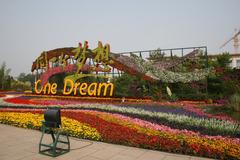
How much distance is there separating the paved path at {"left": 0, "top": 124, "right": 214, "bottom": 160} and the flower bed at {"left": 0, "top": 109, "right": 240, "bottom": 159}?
192 mm

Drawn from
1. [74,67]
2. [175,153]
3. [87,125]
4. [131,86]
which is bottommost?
[175,153]

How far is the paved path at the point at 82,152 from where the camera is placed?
4848 millimetres

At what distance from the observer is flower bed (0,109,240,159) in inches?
189

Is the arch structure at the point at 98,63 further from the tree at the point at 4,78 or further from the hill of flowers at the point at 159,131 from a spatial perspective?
the tree at the point at 4,78

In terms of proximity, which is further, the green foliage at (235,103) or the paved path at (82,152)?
the green foliage at (235,103)

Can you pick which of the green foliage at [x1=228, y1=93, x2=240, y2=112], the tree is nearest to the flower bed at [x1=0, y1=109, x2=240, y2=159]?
the green foliage at [x1=228, y1=93, x2=240, y2=112]

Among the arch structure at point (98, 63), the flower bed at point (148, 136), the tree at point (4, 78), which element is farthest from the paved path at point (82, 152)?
the tree at point (4, 78)

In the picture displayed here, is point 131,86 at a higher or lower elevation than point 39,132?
higher

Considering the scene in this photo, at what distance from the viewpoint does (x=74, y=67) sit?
16.1 metres

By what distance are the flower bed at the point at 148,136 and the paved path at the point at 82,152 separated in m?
0.19

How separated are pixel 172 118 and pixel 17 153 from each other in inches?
180

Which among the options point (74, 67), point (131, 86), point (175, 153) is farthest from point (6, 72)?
point (175, 153)

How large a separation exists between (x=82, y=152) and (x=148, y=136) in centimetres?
175

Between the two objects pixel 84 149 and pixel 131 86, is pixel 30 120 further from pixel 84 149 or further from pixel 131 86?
pixel 131 86
